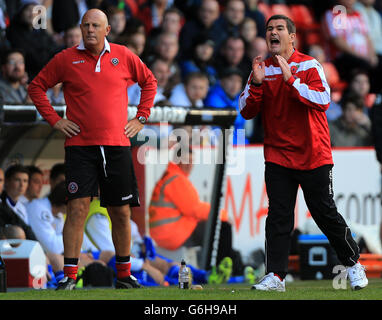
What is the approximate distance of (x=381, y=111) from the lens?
392 inches

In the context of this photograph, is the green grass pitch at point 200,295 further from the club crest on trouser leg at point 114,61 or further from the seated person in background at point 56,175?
the seated person in background at point 56,175

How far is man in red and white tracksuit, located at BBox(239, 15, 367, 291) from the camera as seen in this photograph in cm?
716

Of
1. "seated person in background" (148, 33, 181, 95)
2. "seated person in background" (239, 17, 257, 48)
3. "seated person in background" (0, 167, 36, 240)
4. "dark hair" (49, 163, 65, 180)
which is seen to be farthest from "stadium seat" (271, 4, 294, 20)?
"seated person in background" (0, 167, 36, 240)

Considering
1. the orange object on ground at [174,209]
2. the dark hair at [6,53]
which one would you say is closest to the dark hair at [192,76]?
the orange object on ground at [174,209]

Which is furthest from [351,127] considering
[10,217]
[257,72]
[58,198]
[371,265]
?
[257,72]

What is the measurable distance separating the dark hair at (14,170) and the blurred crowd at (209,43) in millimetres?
676

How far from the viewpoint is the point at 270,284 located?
23.2 ft

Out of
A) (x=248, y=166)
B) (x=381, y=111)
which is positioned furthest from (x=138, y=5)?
(x=381, y=111)

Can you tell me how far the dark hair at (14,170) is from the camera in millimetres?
10062

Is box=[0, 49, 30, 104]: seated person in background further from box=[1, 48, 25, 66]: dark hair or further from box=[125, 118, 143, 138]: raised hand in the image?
box=[125, 118, 143, 138]: raised hand

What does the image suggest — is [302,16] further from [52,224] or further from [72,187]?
[72,187]

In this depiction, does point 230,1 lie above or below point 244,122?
above
